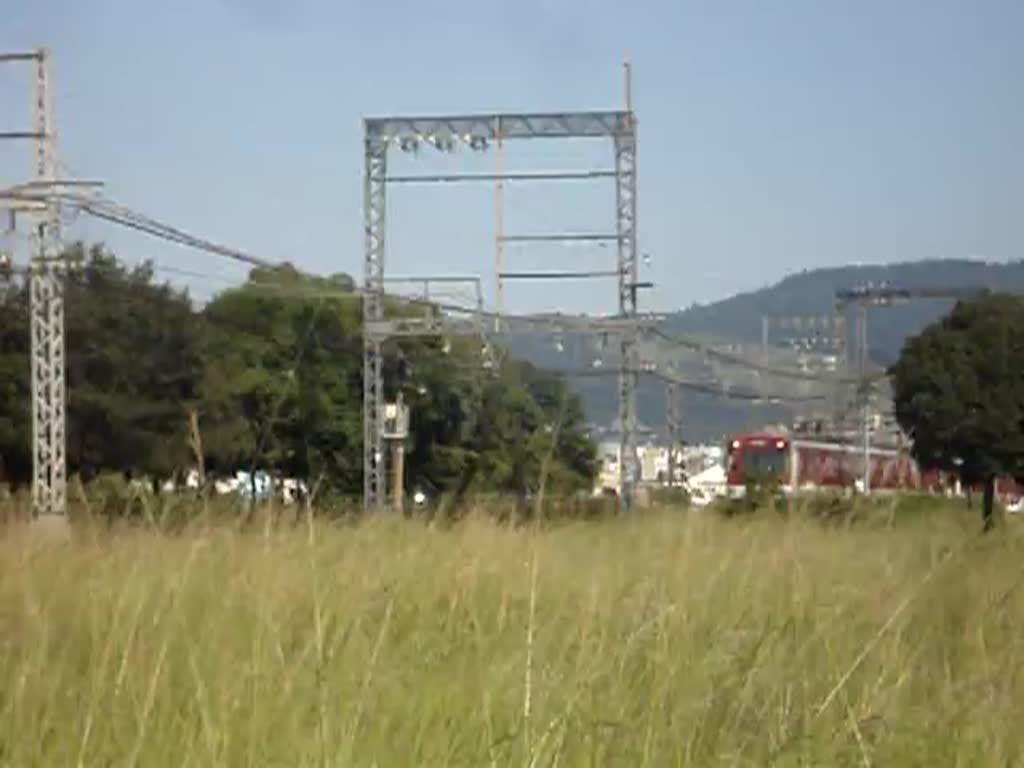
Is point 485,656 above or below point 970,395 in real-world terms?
below

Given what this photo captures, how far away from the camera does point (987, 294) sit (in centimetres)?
4044

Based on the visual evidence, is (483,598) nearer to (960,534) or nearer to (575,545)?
(575,545)

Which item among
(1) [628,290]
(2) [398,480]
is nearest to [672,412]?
(1) [628,290]

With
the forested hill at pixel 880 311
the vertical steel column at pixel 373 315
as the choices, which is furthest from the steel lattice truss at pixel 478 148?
the forested hill at pixel 880 311

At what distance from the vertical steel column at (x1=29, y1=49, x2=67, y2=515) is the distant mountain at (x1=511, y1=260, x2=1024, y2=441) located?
9.58 meters

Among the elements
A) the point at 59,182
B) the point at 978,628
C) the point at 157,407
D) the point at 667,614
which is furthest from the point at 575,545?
the point at 157,407

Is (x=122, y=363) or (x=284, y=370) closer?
(x=284, y=370)

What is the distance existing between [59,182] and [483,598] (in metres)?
19.3

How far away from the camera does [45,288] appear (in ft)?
82.0

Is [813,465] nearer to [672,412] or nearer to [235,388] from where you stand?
[235,388]

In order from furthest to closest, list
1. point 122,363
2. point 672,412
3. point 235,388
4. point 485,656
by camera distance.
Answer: point 672,412
point 235,388
point 122,363
point 485,656

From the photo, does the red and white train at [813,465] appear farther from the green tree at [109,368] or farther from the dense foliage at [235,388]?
the green tree at [109,368]

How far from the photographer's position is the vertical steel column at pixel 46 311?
80.3 ft

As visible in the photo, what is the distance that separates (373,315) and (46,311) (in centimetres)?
1151
